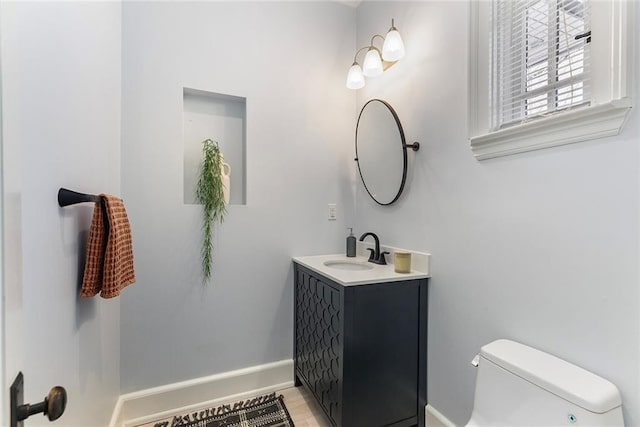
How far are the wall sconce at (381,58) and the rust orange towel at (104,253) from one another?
152 centimetres

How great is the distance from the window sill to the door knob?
1451mm

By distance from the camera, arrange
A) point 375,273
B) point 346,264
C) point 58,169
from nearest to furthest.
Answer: point 58,169, point 375,273, point 346,264

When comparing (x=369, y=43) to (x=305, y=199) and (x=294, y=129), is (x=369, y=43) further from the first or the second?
(x=305, y=199)

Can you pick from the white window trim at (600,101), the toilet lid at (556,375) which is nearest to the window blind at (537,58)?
the white window trim at (600,101)

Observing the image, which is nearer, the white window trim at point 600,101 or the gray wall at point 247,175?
the white window trim at point 600,101

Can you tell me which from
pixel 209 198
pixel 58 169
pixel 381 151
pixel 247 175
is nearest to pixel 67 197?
pixel 58 169

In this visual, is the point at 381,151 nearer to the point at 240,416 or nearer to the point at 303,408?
the point at 303,408

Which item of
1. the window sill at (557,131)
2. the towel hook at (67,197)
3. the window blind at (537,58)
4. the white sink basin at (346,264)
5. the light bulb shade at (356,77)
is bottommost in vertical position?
the white sink basin at (346,264)

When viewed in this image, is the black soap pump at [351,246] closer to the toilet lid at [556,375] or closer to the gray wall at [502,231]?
the gray wall at [502,231]

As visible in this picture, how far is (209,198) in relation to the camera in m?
1.76

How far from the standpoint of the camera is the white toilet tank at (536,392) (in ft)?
2.68

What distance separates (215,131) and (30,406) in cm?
170

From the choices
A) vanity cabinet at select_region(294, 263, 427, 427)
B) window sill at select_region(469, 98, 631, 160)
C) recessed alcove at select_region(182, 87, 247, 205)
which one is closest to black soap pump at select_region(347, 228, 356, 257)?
vanity cabinet at select_region(294, 263, 427, 427)

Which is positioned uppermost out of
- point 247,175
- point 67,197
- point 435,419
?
point 247,175
